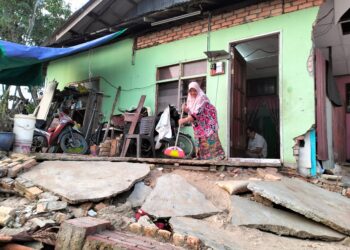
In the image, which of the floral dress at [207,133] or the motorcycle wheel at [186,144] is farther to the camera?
the motorcycle wheel at [186,144]

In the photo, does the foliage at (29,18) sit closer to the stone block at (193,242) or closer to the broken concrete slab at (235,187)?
the broken concrete slab at (235,187)

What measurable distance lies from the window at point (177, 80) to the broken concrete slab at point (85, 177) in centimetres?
279

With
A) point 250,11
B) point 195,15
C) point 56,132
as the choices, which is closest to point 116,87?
point 56,132

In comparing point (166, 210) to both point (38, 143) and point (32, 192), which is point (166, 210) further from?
point (38, 143)

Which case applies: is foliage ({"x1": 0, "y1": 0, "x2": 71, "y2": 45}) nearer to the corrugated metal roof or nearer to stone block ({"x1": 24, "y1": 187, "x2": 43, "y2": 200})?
the corrugated metal roof

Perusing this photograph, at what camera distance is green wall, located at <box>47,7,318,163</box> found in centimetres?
527

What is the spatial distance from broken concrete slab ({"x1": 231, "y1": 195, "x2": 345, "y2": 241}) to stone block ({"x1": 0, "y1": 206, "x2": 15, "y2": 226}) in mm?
2087

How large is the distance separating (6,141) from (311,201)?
4.50m

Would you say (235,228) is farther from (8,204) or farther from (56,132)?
(56,132)

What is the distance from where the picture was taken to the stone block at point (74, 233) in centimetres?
240

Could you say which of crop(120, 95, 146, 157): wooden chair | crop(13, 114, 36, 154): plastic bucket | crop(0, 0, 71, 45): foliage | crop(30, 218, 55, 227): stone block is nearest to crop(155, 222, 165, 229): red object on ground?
crop(30, 218, 55, 227): stone block

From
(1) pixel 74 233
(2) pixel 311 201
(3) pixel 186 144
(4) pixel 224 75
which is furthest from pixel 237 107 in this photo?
(1) pixel 74 233

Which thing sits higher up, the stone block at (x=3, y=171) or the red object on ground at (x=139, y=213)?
the stone block at (x=3, y=171)

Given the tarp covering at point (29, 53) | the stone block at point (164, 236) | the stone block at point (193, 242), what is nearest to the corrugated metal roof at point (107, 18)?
the tarp covering at point (29, 53)
